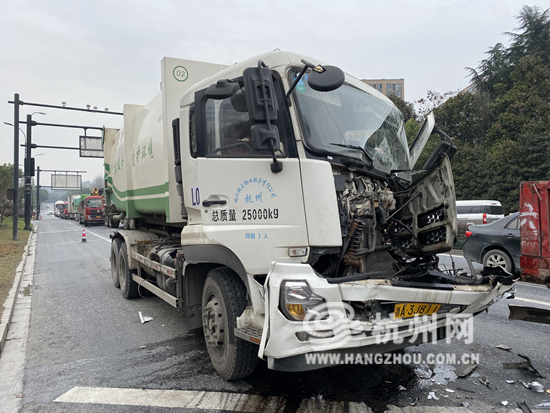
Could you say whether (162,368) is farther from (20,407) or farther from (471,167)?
(471,167)

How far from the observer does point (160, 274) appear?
5453 millimetres

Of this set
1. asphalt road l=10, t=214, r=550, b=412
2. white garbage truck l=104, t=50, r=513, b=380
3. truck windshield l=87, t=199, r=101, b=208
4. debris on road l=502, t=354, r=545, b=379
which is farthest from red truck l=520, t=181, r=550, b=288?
truck windshield l=87, t=199, r=101, b=208

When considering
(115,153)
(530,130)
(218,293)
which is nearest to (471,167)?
(530,130)

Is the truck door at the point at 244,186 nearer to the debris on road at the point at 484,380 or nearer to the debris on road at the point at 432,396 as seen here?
the debris on road at the point at 432,396

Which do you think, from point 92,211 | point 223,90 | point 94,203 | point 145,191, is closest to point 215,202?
point 223,90

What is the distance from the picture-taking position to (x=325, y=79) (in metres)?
2.98

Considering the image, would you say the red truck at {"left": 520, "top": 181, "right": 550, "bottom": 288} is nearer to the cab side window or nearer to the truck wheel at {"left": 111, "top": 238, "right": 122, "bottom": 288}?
the cab side window

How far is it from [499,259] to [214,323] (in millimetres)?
7547

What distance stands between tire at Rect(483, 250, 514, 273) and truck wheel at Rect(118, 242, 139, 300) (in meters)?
7.57

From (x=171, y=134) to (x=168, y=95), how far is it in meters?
0.50

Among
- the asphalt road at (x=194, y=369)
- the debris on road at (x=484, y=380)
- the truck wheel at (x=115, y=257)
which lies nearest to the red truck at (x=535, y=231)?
the asphalt road at (x=194, y=369)

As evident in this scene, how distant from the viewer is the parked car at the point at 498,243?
853cm

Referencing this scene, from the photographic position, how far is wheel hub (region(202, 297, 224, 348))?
143 inches

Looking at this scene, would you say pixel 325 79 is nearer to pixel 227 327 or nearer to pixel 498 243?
pixel 227 327
